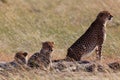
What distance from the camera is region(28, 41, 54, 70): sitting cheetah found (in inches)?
343

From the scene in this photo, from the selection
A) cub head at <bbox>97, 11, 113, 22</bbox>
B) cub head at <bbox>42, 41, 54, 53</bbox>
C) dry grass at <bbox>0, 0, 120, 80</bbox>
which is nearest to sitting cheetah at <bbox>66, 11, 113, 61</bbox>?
cub head at <bbox>97, 11, 113, 22</bbox>

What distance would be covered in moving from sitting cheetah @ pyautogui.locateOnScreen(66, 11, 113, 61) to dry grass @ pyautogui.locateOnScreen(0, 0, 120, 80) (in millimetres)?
314

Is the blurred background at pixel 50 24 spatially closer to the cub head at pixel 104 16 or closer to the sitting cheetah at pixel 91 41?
the sitting cheetah at pixel 91 41

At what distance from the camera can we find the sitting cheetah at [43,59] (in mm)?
8703

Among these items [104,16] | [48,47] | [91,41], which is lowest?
[48,47]

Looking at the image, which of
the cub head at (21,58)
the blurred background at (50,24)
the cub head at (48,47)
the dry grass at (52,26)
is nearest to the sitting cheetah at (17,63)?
the cub head at (21,58)

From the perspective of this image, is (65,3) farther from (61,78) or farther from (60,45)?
(61,78)

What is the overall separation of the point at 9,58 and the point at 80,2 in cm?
803

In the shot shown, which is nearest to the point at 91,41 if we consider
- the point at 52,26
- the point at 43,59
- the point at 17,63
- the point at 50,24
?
the point at 43,59

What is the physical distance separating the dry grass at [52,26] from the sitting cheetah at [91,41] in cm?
31

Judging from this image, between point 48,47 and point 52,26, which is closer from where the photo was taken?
point 48,47

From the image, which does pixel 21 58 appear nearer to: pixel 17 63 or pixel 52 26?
pixel 17 63

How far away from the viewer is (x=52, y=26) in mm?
14680

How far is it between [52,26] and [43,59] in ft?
18.4
